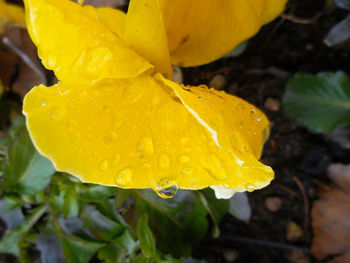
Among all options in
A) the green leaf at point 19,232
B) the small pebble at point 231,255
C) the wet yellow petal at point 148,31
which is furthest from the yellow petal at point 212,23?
the small pebble at point 231,255

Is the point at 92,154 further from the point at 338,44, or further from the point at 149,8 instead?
the point at 338,44

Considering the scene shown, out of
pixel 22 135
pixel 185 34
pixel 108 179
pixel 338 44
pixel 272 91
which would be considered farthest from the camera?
pixel 272 91

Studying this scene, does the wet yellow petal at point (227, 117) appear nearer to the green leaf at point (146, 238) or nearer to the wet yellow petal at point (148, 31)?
the wet yellow petal at point (148, 31)

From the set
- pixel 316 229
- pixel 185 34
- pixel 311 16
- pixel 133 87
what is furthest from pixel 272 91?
pixel 133 87

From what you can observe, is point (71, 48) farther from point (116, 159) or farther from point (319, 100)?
point (319, 100)

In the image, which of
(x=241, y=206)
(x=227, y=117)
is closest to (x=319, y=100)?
(x=241, y=206)

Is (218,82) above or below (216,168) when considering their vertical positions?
below
